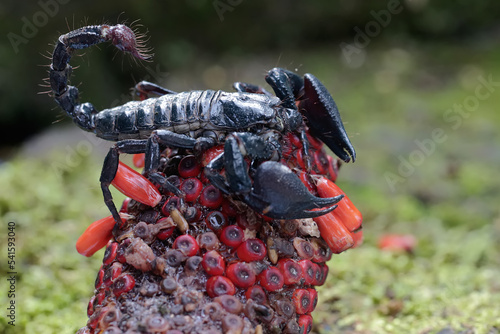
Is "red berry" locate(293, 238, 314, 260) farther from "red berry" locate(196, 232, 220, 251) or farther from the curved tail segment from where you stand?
the curved tail segment

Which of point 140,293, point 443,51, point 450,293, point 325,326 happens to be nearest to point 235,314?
point 140,293

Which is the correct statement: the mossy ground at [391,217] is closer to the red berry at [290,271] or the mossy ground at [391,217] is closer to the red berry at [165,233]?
the red berry at [290,271]

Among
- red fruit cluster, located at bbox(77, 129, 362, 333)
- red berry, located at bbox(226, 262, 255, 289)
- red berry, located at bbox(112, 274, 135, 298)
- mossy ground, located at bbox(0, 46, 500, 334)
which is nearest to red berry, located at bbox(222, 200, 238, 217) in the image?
red fruit cluster, located at bbox(77, 129, 362, 333)

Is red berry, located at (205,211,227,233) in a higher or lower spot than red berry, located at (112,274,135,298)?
higher

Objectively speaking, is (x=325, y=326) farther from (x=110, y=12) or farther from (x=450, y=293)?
(x=110, y=12)

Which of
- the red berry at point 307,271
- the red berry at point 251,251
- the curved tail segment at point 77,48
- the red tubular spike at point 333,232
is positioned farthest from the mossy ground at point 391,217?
the curved tail segment at point 77,48
